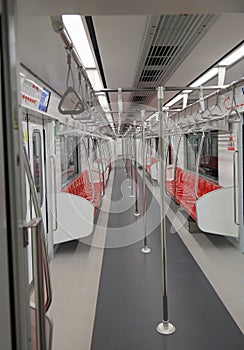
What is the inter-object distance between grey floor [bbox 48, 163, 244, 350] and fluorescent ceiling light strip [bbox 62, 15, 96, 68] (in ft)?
7.94

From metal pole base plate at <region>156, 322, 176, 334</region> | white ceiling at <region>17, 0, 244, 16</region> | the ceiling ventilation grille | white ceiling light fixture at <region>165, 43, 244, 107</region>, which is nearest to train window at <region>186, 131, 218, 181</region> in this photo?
white ceiling light fixture at <region>165, 43, 244, 107</region>

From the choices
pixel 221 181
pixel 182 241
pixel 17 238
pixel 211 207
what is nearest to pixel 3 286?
pixel 17 238

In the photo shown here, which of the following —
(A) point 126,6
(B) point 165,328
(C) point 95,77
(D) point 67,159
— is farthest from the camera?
(D) point 67,159

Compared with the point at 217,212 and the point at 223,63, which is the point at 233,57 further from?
the point at 217,212

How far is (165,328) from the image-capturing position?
9.80 feet

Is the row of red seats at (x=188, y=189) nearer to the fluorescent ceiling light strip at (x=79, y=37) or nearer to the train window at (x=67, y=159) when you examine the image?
the train window at (x=67, y=159)

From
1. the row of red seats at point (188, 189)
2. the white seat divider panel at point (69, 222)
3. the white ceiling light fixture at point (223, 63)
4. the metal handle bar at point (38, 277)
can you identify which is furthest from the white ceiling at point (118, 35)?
the row of red seats at point (188, 189)

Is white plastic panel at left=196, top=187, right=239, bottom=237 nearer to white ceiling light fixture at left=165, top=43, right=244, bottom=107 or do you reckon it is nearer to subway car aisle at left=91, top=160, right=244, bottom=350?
subway car aisle at left=91, top=160, right=244, bottom=350

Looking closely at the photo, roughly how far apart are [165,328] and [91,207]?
8.80 feet

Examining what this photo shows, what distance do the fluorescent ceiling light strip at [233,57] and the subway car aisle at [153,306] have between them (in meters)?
2.47

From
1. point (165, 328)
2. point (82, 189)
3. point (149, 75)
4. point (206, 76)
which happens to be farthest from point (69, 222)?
point (82, 189)

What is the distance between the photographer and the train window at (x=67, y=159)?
21.0 ft

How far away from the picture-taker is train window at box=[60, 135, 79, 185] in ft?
21.0

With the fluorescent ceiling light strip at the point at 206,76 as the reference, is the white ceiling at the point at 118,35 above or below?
below
